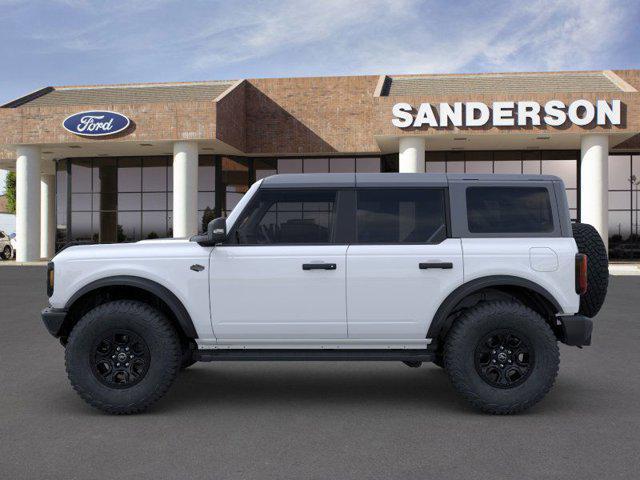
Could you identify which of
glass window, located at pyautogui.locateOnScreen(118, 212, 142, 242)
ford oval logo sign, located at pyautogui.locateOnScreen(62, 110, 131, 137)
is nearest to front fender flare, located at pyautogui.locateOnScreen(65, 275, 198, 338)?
ford oval logo sign, located at pyautogui.locateOnScreen(62, 110, 131, 137)

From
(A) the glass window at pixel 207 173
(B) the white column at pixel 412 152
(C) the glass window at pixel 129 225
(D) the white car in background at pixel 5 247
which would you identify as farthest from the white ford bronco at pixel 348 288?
(D) the white car in background at pixel 5 247

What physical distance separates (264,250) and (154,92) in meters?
32.6

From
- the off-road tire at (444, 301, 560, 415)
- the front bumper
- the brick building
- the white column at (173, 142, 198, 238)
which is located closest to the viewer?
the off-road tire at (444, 301, 560, 415)

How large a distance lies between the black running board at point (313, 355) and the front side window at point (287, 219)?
946mm

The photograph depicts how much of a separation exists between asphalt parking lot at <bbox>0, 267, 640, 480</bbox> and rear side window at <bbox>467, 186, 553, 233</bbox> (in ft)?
5.26

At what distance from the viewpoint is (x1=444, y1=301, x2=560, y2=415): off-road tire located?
5801 mm

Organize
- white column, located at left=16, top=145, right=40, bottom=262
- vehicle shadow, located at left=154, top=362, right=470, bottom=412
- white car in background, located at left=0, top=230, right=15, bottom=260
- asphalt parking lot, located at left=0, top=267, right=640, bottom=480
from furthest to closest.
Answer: white car in background, located at left=0, top=230, right=15, bottom=260, white column, located at left=16, top=145, right=40, bottom=262, vehicle shadow, located at left=154, top=362, right=470, bottom=412, asphalt parking lot, located at left=0, top=267, right=640, bottom=480

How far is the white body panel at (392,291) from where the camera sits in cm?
590

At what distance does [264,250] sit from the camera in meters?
5.98

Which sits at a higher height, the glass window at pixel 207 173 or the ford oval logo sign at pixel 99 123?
the ford oval logo sign at pixel 99 123

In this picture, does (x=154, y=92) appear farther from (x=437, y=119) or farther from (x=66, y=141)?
(x=437, y=119)

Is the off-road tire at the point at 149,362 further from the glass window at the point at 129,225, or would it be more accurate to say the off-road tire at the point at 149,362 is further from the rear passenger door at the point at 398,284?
the glass window at the point at 129,225

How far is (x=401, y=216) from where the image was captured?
6.10 m

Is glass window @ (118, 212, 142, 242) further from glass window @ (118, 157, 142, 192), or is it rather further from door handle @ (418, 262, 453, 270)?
door handle @ (418, 262, 453, 270)
